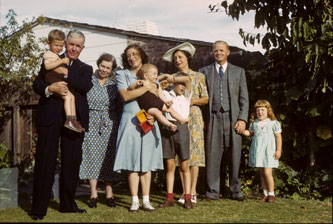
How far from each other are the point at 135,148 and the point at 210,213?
1072 mm

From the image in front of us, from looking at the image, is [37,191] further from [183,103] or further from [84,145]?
[183,103]

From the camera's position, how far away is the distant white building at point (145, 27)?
12.2 m

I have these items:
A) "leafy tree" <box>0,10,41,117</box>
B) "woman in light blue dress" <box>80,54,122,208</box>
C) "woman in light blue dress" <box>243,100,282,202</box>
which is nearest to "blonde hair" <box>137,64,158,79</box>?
"woman in light blue dress" <box>80,54,122,208</box>

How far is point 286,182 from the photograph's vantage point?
6.46 metres

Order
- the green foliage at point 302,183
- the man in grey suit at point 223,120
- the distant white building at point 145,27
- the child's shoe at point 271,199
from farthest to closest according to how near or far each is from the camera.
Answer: the distant white building at point 145,27 → the green foliage at point 302,183 → the man in grey suit at point 223,120 → the child's shoe at point 271,199

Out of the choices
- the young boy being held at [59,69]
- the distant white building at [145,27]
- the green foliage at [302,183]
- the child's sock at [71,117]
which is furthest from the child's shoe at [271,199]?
the distant white building at [145,27]

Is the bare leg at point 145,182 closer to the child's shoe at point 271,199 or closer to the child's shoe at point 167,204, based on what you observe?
the child's shoe at point 167,204

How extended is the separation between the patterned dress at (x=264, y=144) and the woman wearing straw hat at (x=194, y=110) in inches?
27.6

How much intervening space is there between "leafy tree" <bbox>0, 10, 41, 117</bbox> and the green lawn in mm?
4576

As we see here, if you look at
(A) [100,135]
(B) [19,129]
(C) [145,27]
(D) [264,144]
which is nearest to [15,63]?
(B) [19,129]

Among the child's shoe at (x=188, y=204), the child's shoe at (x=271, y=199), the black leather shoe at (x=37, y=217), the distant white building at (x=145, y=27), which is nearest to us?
the black leather shoe at (x=37, y=217)

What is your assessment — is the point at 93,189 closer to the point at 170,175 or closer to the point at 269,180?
the point at 170,175

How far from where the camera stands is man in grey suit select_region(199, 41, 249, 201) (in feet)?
19.3

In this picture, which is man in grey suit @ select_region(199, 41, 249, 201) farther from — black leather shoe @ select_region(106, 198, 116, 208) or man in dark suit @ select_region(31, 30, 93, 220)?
man in dark suit @ select_region(31, 30, 93, 220)
